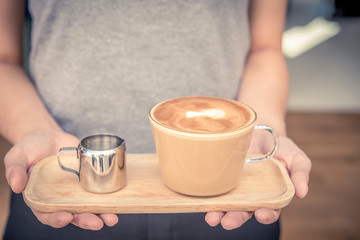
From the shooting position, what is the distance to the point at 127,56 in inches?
40.4

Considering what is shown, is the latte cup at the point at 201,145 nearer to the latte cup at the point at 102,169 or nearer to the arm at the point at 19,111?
the latte cup at the point at 102,169

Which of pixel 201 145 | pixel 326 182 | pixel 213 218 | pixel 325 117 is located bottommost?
pixel 325 117

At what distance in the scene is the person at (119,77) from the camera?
0.98 meters

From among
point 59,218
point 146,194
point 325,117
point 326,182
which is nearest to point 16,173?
point 59,218

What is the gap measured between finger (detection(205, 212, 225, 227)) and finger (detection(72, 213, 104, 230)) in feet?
0.68

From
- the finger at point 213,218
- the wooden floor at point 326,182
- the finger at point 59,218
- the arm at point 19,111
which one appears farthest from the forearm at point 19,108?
the wooden floor at point 326,182

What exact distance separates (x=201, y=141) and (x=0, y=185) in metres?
2.20

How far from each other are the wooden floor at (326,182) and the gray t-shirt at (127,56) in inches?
57.0

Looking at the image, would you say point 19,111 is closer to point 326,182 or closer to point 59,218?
point 59,218

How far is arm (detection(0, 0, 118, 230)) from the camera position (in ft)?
2.98

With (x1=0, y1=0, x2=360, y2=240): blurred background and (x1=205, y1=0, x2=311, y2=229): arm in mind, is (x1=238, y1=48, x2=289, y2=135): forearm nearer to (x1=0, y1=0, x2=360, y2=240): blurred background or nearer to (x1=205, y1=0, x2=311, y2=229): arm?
(x1=205, y1=0, x2=311, y2=229): arm

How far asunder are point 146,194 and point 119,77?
0.35 metres

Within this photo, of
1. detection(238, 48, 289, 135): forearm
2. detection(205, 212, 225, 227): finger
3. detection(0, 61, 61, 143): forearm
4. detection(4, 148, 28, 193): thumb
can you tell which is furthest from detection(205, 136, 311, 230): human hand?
detection(0, 61, 61, 143): forearm

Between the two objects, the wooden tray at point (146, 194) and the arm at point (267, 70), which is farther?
the arm at point (267, 70)
